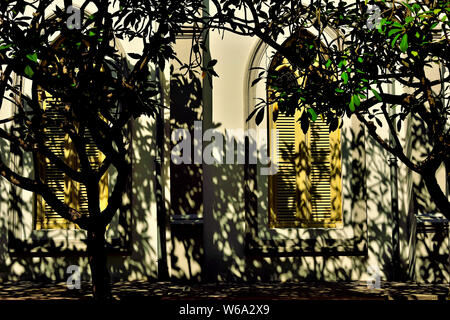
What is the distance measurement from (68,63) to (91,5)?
4.29 metres

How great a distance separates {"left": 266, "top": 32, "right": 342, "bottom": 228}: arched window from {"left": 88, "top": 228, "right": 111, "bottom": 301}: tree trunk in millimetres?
4289

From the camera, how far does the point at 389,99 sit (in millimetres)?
7734

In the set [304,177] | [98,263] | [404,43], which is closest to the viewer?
[404,43]

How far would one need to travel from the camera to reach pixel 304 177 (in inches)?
453

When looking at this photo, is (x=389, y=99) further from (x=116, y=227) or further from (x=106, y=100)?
(x=116, y=227)

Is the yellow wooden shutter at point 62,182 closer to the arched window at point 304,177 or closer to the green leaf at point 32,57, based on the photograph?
the arched window at point 304,177

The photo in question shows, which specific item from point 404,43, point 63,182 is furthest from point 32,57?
point 63,182

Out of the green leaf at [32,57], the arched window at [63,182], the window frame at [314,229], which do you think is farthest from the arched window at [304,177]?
the green leaf at [32,57]

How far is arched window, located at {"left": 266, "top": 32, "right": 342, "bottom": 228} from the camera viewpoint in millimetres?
11453

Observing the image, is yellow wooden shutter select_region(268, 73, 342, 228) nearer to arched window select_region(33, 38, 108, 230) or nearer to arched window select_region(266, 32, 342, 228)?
arched window select_region(266, 32, 342, 228)

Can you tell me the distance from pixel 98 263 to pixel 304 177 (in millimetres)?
5039

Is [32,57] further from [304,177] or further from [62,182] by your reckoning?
[304,177]

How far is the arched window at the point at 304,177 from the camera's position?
11.5m

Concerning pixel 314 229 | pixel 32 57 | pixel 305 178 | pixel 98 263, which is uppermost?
pixel 32 57
